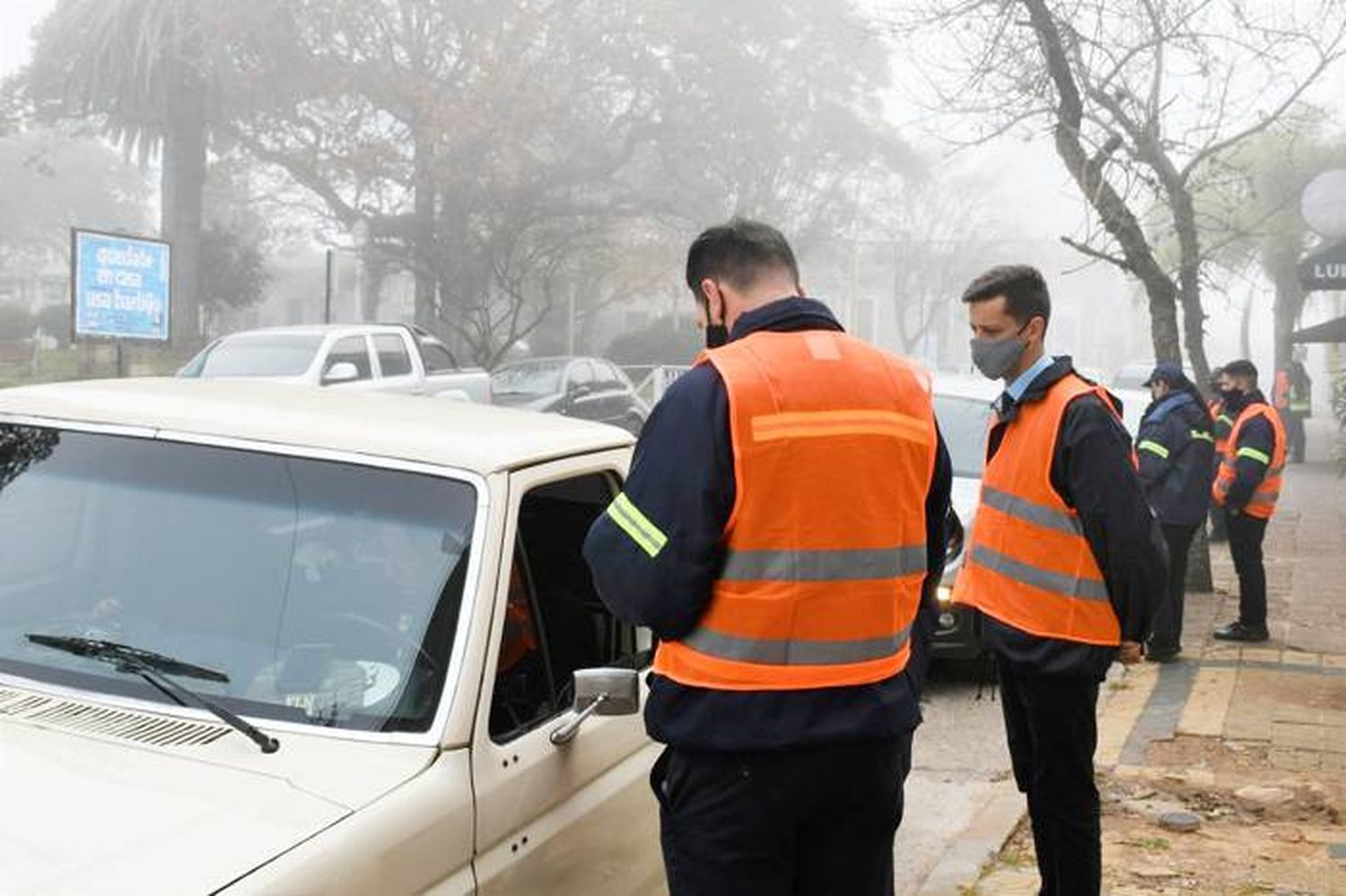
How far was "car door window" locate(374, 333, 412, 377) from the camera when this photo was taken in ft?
53.7

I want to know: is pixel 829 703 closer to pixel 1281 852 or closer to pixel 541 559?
pixel 541 559

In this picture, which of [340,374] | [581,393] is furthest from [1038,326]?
[581,393]

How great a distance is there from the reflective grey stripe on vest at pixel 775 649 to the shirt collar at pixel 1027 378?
1656 mm

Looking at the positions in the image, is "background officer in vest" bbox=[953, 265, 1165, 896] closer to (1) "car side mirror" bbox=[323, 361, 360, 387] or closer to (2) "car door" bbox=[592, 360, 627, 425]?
(1) "car side mirror" bbox=[323, 361, 360, 387]

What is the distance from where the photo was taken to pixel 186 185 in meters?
32.4

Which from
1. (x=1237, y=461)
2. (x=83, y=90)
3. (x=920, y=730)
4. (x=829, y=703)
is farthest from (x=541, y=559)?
(x=83, y=90)

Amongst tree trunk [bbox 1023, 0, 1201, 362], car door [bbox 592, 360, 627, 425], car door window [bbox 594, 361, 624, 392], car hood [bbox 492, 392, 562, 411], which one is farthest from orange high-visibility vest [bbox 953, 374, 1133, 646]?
car door window [bbox 594, 361, 624, 392]

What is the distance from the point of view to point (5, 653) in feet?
9.17

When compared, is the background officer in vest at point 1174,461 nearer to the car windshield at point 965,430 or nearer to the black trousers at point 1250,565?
the black trousers at point 1250,565

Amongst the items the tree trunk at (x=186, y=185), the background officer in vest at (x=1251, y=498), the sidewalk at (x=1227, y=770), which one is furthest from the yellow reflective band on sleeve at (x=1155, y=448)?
the tree trunk at (x=186, y=185)

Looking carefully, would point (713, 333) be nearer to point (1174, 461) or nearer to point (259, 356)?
point (1174, 461)

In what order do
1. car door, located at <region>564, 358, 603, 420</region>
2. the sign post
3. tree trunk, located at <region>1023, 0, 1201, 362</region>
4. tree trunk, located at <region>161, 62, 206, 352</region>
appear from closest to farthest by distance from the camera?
tree trunk, located at <region>1023, 0, 1201, 362</region>
car door, located at <region>564, 358, 603, 420</region>
the sign post
tree trunk, located at <region>161, 62, 206, 352</region>

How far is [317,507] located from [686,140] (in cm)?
3431

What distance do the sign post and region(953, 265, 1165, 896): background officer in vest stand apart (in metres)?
20.3
